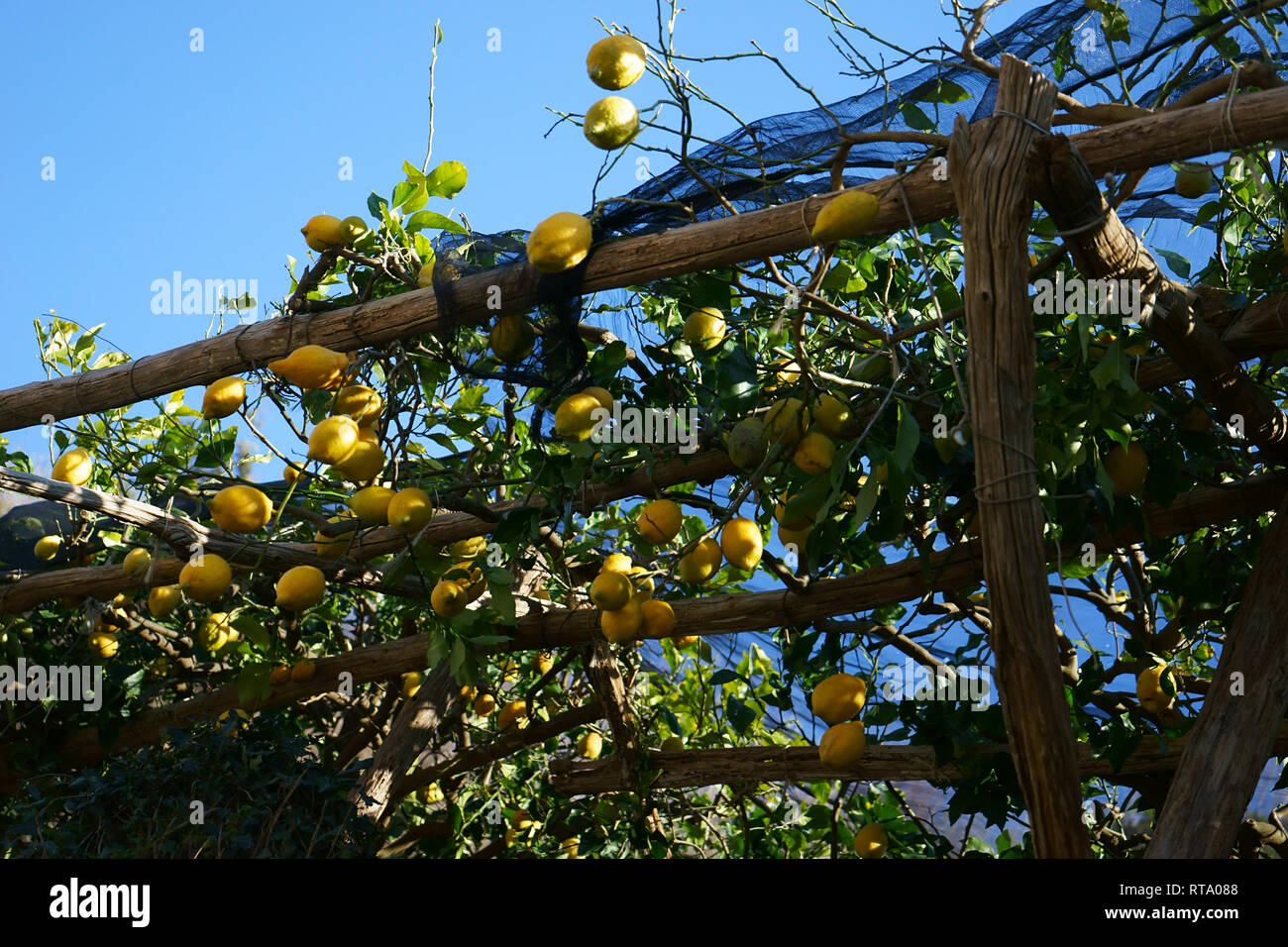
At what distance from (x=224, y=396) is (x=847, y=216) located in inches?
41.6

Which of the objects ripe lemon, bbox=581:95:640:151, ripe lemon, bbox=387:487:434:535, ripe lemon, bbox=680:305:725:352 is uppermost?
ripe lemon, bbox=581:95:640:151

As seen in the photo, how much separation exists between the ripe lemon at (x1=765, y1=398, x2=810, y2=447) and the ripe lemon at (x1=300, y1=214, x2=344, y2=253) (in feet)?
2.78

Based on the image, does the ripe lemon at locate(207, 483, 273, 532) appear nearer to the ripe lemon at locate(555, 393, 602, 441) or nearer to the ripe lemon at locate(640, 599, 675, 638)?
the ripe lemon at locate(555, 393, 602, 441)

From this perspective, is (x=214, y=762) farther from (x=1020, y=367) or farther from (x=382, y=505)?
(x=1020, y=367)

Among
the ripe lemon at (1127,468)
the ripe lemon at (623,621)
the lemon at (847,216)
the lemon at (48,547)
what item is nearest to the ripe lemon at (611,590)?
the ripe lemon at (623,621)

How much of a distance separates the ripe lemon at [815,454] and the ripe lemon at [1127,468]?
0.46 metres

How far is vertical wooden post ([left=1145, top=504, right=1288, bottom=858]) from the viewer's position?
139cm

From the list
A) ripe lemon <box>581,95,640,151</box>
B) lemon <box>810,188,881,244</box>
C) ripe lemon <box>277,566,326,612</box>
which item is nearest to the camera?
lemon <box>810,188,881,244</box>

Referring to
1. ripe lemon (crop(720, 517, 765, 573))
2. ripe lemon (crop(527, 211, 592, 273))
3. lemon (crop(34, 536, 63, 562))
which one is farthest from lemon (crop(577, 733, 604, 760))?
ripe lemon (crop(527, 211, 592, 273))

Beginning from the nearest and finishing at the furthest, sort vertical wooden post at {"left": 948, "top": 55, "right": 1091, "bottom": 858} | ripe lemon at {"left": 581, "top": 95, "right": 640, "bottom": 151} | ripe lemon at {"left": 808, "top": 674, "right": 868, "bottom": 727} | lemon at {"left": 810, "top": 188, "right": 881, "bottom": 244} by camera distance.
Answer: vertical wooden post at {"left": 948, "top": 55, "right": 1091, "bottom": 858}
lemon at {"left": 810, "top": 188, "right": 881, "bottom": 244}
ripe lemon at {"left": 581, "top": 95, "right": 640, "bottom": 151}
ripe lemon at {"left": 808, "top": 674, "right": 868, "bottom": 727}

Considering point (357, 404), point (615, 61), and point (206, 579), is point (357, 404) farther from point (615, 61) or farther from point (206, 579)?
point (615, 61)

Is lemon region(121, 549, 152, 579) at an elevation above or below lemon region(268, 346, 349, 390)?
below

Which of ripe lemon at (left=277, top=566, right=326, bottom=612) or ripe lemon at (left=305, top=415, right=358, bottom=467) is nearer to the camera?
ripe lemon at (left=305, top=415, right=358, bottom=467)

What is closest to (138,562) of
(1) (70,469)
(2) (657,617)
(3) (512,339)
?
(1) (70,469)
